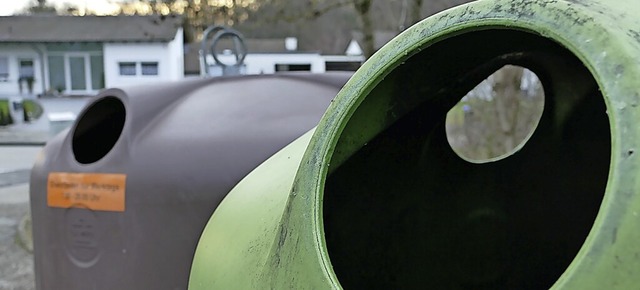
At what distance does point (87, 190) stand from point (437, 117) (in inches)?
46.1

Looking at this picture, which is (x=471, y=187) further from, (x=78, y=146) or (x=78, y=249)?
(x=78, y=146)

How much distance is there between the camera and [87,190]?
2244 mm

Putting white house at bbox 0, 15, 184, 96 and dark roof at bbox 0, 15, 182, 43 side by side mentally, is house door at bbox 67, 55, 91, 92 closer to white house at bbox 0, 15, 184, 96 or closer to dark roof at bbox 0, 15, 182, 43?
white house at bbox 0, 15, 184, 96

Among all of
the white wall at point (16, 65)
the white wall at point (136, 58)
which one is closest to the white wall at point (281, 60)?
the white wall at point (136, 58)

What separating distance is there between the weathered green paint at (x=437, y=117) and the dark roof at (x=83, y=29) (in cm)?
2199

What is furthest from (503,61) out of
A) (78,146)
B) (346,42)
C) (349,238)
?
(346,42)

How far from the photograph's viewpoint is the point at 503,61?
170 centimetres

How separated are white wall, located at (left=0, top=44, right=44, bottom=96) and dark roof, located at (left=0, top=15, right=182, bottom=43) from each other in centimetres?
41

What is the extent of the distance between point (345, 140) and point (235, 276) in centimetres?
37

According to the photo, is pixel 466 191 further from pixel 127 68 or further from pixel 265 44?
pixel 265 44

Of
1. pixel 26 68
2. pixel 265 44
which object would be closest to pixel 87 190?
pixel 26 68

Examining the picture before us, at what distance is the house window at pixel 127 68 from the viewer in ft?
77.7

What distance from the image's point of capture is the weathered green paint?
0.81 meters

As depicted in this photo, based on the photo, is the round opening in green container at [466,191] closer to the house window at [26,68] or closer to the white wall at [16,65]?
the white wall at [16,65]
